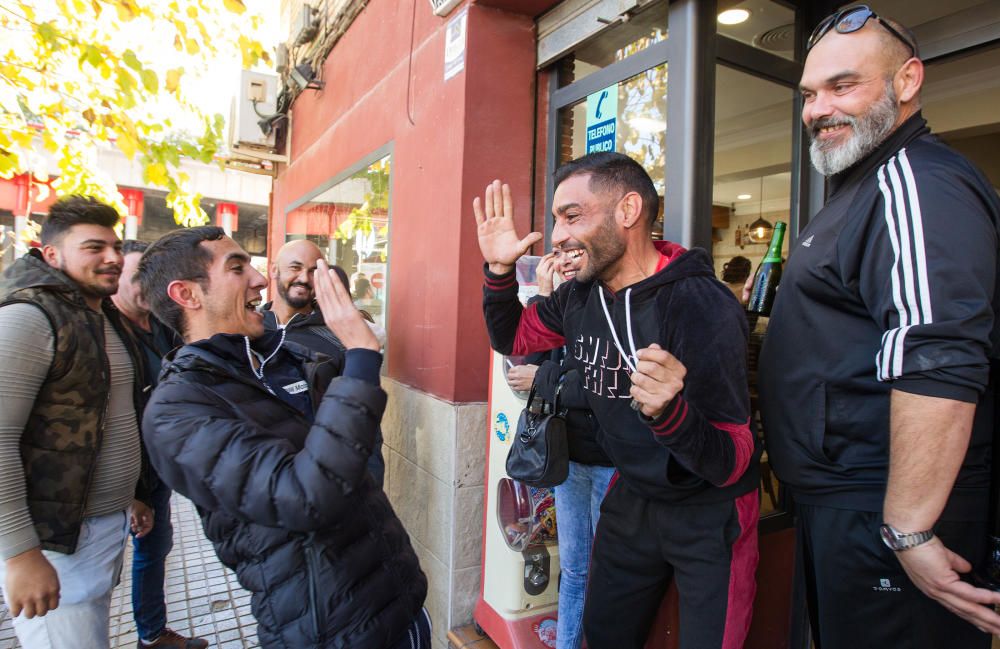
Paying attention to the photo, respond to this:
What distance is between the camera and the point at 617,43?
307 centimetres

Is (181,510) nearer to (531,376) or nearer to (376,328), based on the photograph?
(376,328)

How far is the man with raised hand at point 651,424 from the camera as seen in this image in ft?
5.68

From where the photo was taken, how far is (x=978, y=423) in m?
1.49

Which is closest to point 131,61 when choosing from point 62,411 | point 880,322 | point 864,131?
point 62,411

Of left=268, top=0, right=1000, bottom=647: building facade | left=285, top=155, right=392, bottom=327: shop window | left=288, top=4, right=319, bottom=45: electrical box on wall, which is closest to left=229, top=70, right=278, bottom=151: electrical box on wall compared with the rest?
left=288, top=4, right=319, bottom=45: electrical box on wall

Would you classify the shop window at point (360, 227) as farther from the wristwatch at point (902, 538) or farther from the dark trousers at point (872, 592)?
the wristwatch at point (902, 538)

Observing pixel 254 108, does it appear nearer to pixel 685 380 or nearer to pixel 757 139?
pixel 757 139

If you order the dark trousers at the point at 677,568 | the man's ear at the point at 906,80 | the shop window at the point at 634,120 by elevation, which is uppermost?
the shop window at the point at 634,120

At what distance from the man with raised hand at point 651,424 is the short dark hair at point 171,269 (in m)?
1.20


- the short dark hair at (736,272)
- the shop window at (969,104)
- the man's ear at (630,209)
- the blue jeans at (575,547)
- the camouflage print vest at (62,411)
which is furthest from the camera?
the short dark hair at (736,272)

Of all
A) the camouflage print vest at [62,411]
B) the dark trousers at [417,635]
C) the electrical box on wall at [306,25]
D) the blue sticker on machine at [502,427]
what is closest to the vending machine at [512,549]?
the blue sticker on machine at [502,427]

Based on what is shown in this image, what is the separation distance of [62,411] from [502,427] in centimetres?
187

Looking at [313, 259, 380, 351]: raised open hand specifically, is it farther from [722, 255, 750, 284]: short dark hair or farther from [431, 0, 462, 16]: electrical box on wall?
[722, 255, 750, 284]: short dark hair

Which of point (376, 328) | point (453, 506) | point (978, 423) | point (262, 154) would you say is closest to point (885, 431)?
point (978, 423)
